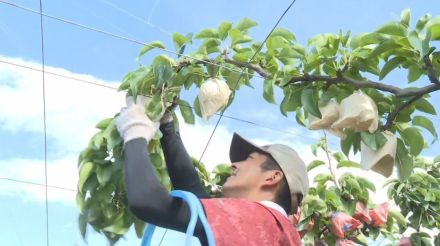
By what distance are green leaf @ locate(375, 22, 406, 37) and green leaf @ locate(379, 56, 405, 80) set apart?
8 centimetres

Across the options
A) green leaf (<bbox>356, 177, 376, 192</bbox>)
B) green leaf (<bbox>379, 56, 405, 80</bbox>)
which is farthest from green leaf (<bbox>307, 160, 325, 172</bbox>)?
green leaf (<bbox>379, 56, 405, 80</bbox>)

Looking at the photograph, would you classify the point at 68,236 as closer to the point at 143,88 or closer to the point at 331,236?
the point at 143,88

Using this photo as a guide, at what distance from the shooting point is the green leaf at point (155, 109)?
121 cm

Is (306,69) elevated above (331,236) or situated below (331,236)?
above

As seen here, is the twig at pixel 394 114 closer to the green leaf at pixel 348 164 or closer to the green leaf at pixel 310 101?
the green leaf at pixel 310 101

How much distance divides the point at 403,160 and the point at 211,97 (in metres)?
Answer: 0.44

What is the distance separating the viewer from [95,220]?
1566 mm

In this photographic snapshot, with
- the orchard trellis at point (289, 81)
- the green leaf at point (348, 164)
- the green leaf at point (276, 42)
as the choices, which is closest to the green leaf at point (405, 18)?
the orchard trellis at point (289, 81)

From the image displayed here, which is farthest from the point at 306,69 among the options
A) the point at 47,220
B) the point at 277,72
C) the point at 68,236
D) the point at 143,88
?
the point at 47,220

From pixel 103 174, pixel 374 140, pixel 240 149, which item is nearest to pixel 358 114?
pixel 374 140

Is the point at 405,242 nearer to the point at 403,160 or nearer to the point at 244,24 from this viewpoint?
the point at 403,160

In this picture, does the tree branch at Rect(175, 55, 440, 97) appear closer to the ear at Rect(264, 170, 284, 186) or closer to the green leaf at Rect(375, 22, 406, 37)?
the green leaf at Rect(375, 22, 406, 37)

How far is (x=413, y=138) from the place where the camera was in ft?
4.63

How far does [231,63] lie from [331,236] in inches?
41.1
